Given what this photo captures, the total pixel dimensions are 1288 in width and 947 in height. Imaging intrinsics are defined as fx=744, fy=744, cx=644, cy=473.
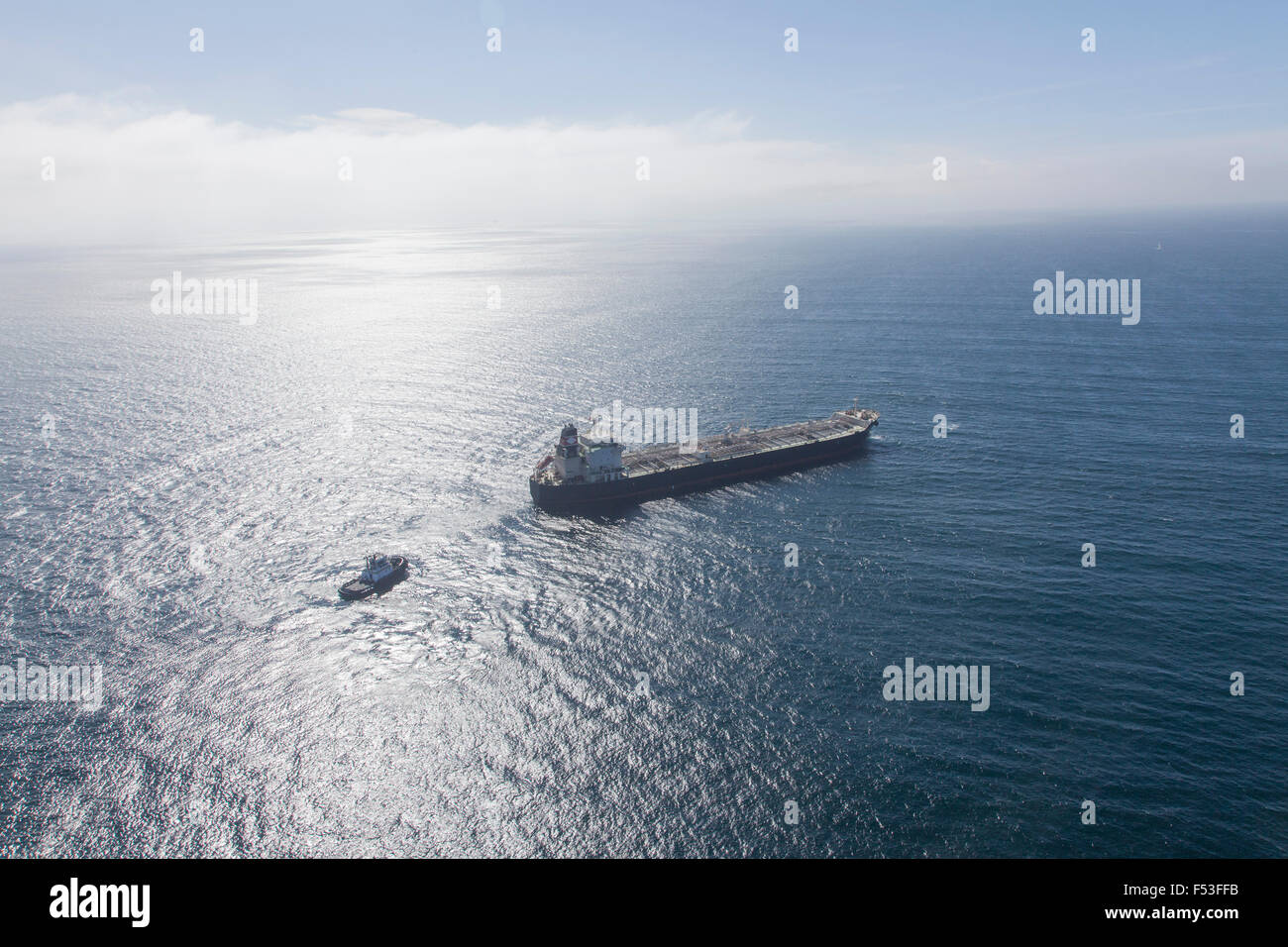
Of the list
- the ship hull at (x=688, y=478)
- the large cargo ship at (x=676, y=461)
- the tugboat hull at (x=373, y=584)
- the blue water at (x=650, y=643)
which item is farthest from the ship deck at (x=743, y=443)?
the tugboat hull at (x=373, y=584)

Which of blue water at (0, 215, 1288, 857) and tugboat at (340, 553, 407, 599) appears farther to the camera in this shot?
tugboat at (340, 553, 407, 599)

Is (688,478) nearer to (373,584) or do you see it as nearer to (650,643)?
(650,643)

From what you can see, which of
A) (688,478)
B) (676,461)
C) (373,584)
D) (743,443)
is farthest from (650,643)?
(743,443)

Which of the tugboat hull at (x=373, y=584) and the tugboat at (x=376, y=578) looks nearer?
the tugboat hull at (x=373, y=584)

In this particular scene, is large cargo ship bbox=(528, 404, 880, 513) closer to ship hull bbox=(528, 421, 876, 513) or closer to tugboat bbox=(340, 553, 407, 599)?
ship hull bbox=(528, 421, 876, 513)

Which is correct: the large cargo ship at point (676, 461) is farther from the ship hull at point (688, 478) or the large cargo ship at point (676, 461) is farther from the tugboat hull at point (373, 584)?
the tugboat hull at point (373, 584)

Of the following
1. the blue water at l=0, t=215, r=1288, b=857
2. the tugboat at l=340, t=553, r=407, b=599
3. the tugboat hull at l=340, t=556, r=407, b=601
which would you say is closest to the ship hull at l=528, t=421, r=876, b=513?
the blue water at l=0, t=215, r=1288, b=857
